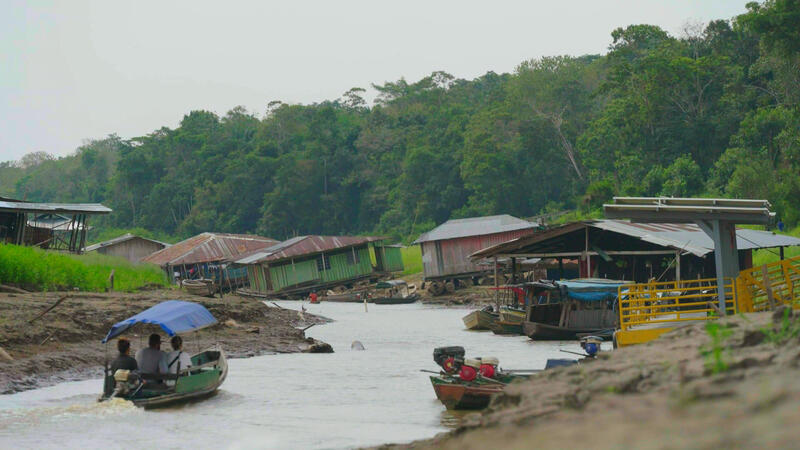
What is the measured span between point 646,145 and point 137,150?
65964 millimetres

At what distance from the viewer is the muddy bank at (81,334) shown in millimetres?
18797

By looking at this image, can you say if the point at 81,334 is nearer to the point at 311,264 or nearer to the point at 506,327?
the point at 506,327

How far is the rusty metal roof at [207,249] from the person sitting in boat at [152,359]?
45.4 meters

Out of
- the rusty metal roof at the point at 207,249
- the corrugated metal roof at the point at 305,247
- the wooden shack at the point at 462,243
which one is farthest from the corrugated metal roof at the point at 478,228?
the rusty metal roof at the point at 207,249

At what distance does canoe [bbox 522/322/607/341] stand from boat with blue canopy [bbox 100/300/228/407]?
37.2 ft

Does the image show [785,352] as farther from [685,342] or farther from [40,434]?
[40,434]

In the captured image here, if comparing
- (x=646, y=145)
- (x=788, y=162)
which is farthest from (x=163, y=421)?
(x=646, y=145)

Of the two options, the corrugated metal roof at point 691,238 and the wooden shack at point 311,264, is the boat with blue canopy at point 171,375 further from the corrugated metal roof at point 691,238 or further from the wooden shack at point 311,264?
the wooden shack at point 311,264

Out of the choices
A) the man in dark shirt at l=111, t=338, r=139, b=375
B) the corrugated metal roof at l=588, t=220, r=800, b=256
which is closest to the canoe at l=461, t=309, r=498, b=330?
the corrugated metal roof at l=588, t=220, r=800, b=256

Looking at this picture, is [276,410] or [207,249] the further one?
[207,249]

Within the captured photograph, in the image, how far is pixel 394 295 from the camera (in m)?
51.3

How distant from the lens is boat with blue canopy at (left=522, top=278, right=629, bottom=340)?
1029 inches

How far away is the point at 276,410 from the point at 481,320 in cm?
1587

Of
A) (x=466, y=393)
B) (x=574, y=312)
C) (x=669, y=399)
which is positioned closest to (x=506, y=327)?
(x=574, y=312)
